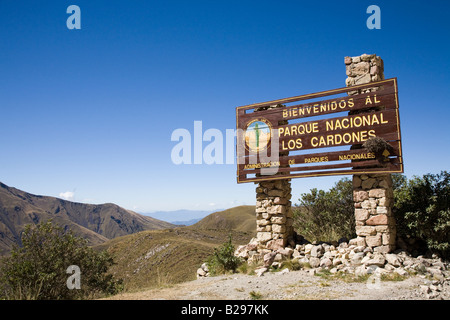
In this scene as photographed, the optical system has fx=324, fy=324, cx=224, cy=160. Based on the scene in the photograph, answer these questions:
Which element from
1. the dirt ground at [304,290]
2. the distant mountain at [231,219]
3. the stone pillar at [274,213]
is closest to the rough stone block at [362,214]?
the dirt ground at [304,290]

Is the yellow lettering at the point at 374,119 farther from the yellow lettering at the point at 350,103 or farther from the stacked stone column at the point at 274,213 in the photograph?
the stacked stone column at the point at 274,213

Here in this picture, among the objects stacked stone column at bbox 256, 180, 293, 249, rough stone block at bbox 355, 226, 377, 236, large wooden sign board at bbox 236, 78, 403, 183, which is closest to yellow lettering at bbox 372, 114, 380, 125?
large wooden sign board at bbox 236, 78, 403, 183

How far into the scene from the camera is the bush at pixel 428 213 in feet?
33.2

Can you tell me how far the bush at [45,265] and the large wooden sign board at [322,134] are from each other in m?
7.24

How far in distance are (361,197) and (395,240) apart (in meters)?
1.80

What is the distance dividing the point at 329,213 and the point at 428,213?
4647 millimetres

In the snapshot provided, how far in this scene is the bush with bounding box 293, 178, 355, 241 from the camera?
14195 mm

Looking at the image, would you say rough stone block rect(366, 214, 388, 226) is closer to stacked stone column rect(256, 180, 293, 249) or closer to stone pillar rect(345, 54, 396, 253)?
stone pillar rect(345, 54, 396, 253)

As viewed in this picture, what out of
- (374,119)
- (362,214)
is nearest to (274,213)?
(362,214)

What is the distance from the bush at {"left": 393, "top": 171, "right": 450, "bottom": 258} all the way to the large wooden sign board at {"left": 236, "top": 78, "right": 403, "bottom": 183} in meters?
1.69

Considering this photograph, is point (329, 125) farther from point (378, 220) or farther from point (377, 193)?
point (378, 220)

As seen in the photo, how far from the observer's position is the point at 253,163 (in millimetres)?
13305

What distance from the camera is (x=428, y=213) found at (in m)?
10.5

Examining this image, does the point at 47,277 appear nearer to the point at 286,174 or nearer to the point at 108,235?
the point at 286,174
